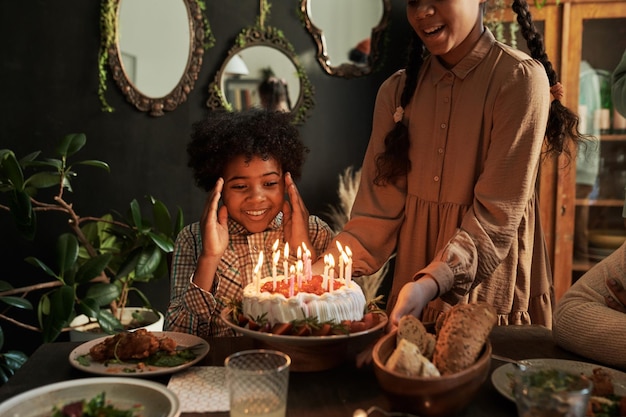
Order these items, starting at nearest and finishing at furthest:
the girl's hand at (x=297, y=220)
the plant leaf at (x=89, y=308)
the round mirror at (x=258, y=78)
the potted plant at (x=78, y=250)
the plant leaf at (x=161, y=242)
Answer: the girl's hand at (x=297, y=220)
the potted plant at (x=78, y=250)
the plant leaf at (x=89, y=308)
the plant leaf at (x=161, y=242)
the round mirror at (x=258, y=78)

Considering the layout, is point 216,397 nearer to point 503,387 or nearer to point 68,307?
point 503,387

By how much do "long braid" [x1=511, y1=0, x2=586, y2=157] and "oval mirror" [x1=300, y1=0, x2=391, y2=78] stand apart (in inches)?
95.2

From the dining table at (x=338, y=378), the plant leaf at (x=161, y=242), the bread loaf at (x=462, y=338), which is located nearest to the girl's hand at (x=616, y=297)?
the dining table at (x=338, y=378)

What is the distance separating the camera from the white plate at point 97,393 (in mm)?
1160

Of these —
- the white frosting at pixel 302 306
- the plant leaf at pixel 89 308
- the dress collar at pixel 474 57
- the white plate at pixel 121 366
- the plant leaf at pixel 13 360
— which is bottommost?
the plant leaf at pixel 13 360

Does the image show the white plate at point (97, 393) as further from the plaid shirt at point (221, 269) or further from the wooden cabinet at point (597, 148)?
the wooden cabinet at point (597, 148)

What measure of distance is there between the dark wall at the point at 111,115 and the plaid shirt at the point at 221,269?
1826mm

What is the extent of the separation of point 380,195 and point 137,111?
7.45ft

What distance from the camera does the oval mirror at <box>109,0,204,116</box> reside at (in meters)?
3.73

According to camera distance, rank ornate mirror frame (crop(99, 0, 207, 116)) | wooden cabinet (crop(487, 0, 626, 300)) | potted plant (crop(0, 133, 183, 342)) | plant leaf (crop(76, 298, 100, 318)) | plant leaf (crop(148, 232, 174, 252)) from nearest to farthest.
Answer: potted plant (crop(0, 133, 183, 342)), plant leaf (crop(76, 298, 100, 318)), plant leaf (crop(148, 232, 174, 252)), ornate mirror frame (crop(99, 0, 207, 116)), wooden cabinet (crop(487, 0, 626, 300))

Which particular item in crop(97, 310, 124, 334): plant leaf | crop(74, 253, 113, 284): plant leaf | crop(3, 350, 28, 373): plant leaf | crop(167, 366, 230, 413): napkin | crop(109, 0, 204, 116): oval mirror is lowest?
crop(3, 350, 28, 373): plant leaf

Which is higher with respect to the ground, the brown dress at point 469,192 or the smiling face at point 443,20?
the smiling face at point 443,20

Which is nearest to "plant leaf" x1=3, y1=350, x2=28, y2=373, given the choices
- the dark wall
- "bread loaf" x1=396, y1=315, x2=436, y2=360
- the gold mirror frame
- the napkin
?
the dark wall

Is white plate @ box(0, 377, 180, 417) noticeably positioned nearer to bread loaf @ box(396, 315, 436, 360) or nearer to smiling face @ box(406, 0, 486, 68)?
bread loaf @ box(396, 315, 436, 360)
